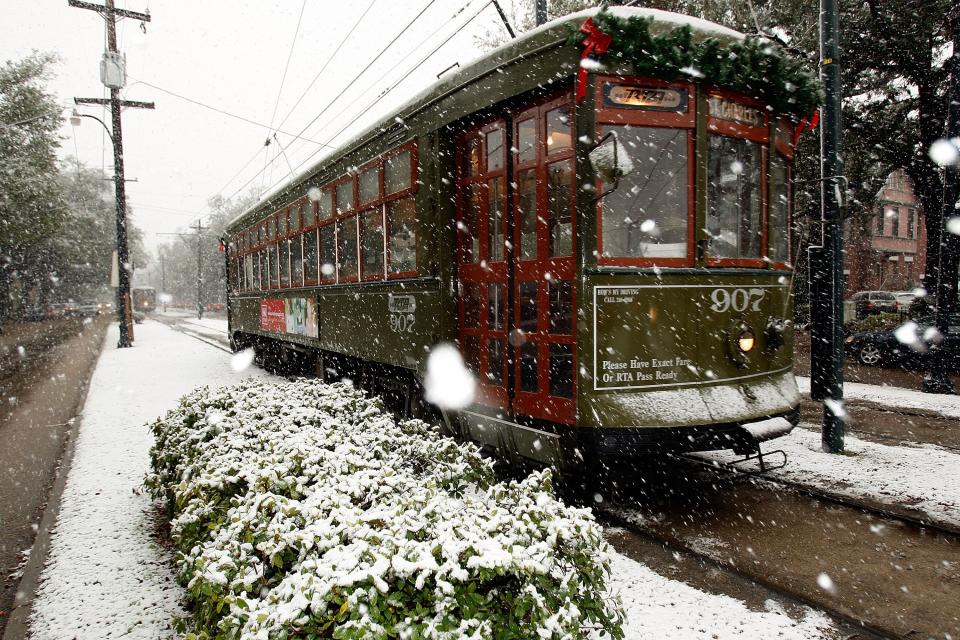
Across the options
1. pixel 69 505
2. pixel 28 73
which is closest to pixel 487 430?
pixel 69 505

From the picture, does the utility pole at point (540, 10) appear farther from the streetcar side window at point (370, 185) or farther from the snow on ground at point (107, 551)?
the snow on ground at point (107, 551)

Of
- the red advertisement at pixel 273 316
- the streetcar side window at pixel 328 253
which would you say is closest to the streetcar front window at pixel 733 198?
the streetcar side window at pixel 328 253

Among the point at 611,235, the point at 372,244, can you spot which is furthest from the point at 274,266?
the point at 611,235

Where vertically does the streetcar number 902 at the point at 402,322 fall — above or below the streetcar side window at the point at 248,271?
below

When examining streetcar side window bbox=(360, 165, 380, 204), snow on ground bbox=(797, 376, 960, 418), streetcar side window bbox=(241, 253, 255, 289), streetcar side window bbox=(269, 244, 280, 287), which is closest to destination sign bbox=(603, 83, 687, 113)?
streetcar side window bbox=(360, 165, 380, 204)

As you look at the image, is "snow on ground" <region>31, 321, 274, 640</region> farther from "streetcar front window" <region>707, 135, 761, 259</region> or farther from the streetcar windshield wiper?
"streetcar front window" <region>707, 135, 761, 259</region>

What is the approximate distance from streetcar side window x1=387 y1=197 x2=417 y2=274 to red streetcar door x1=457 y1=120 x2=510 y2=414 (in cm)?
58

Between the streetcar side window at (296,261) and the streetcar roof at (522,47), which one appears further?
the streetcar side window at (296,261)

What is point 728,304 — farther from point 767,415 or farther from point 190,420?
point 190,420

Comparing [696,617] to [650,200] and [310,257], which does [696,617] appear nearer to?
[650,200]

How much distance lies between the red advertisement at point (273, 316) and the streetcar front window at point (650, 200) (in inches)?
306

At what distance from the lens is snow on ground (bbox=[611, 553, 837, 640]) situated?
9.87ft

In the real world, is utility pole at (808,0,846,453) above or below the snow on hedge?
above

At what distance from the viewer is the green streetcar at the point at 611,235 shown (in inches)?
171
